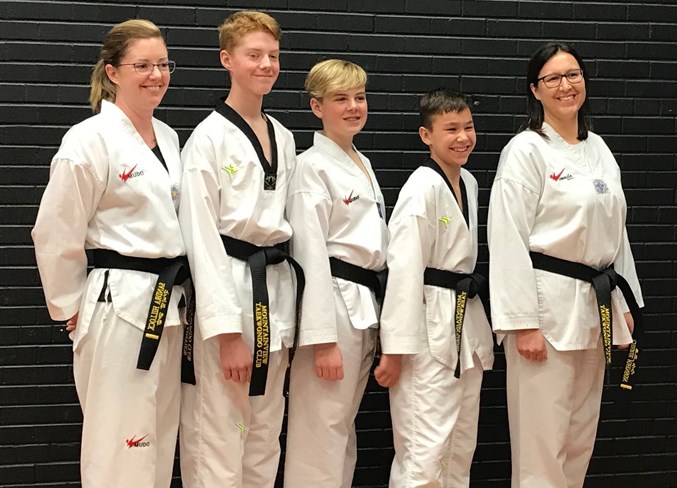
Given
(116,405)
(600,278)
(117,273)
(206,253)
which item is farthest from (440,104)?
(116,405)

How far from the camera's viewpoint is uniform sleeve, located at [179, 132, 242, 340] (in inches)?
116

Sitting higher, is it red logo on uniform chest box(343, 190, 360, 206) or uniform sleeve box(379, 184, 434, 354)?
red logo on uniform chest box(343, 190, 360, 206)

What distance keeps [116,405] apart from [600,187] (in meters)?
1.91

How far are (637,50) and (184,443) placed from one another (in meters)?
→ 2.66

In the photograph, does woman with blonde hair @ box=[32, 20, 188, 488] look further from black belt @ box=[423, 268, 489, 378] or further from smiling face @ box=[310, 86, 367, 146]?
black belt @ box=[423, 268, 489, 378]

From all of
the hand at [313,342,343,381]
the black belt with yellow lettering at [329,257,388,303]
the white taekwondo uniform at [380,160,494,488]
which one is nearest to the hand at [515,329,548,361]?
the white taekwondo uniform at [380,160,494,488]

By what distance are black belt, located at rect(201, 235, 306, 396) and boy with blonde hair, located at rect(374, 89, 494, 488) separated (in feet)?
1.55

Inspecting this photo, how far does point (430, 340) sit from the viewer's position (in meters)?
3.36

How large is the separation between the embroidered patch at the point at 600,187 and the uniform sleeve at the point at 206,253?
1413mm

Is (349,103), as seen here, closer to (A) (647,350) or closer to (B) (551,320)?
(B) (551,320)

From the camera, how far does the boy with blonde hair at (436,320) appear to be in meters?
3.31

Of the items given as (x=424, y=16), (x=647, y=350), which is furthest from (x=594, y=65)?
(x=647, y=350)

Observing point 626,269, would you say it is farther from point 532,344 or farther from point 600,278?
point 532,344

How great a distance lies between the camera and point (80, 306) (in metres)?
2.97
